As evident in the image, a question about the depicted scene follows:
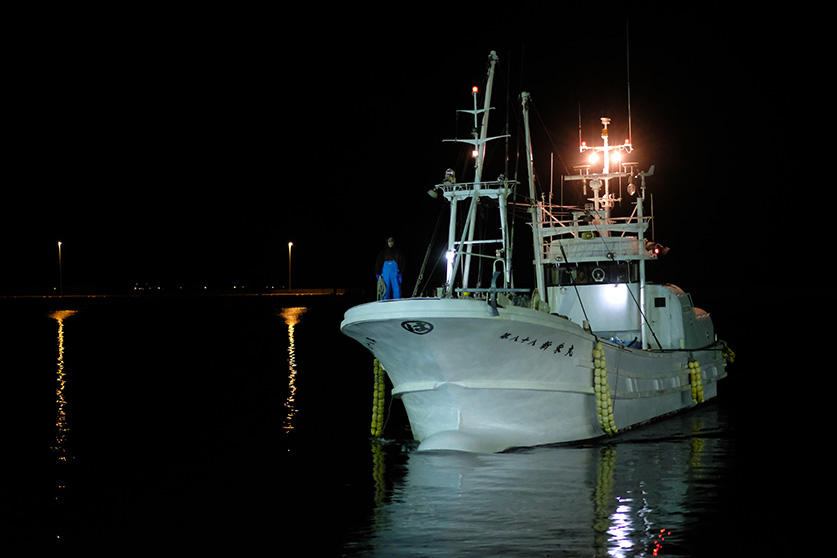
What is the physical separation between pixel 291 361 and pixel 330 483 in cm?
2318

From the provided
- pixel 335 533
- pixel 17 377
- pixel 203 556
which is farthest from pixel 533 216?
pixel 17 377

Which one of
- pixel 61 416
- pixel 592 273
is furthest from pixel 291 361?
pixel 592 273

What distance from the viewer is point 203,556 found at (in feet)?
33.6

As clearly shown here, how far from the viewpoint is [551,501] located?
1225 centimetres

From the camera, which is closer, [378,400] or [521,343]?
[521,343]

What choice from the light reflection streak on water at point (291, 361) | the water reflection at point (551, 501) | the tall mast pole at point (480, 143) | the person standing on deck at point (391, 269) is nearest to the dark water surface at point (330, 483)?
the water reflection at point (551, 501)

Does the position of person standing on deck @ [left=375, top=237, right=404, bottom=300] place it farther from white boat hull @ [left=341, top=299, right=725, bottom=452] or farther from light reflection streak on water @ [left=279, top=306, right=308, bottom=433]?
light reflection streak on water @ [left=279, top=306, right=308, bottom=433]

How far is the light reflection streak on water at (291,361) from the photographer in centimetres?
2184

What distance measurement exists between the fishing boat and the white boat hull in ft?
0.07

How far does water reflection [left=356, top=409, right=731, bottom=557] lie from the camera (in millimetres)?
10297

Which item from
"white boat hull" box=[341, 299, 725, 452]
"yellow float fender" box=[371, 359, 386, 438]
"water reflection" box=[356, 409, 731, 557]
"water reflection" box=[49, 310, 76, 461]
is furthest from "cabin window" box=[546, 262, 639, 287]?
"water reflection" box=[49, 310, 76, 461]

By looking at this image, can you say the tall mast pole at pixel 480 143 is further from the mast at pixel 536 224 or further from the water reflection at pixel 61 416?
the water reflection at pixel 61 416

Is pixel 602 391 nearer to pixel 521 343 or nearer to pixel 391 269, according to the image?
pixel 521 343

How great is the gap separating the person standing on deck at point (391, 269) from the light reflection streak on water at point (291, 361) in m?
5.33
